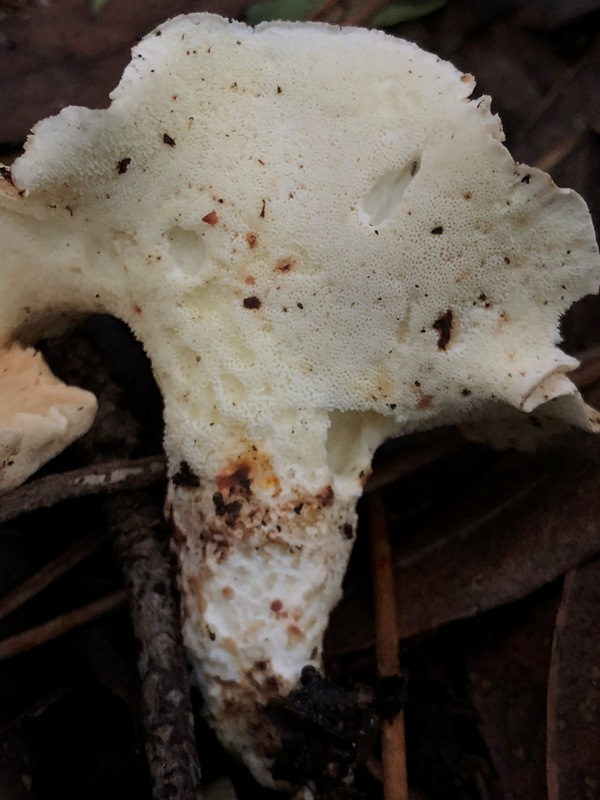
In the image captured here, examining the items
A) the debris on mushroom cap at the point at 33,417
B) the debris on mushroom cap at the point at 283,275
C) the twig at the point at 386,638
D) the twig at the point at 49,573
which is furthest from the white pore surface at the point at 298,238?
the twig at the point at 49,573

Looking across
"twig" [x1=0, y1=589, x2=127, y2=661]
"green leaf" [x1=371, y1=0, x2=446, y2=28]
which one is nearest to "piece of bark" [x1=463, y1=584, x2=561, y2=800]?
"twig" [x1=0, y1=589, x2=127, y2=661]

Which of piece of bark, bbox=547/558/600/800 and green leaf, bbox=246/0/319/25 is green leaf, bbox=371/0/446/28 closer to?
green leaf, bbox=246/0/319/25

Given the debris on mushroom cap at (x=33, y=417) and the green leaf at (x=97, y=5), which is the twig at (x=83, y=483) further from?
the green leaf at (x=97, y=5)

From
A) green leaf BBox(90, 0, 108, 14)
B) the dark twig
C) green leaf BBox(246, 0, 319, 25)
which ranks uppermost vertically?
the dark twig

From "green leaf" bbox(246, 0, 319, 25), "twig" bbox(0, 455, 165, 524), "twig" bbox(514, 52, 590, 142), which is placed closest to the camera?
"twig" bbox(0, 455, 165, 524)

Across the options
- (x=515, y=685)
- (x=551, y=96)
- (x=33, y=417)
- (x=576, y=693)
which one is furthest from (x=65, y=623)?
(x=551, y=96)

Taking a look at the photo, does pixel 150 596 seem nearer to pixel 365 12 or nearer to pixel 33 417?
pixel 33 417

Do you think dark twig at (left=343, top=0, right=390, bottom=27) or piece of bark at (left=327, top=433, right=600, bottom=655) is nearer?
piece of bark at (left=327, top=433, right=600, bottom=655)
